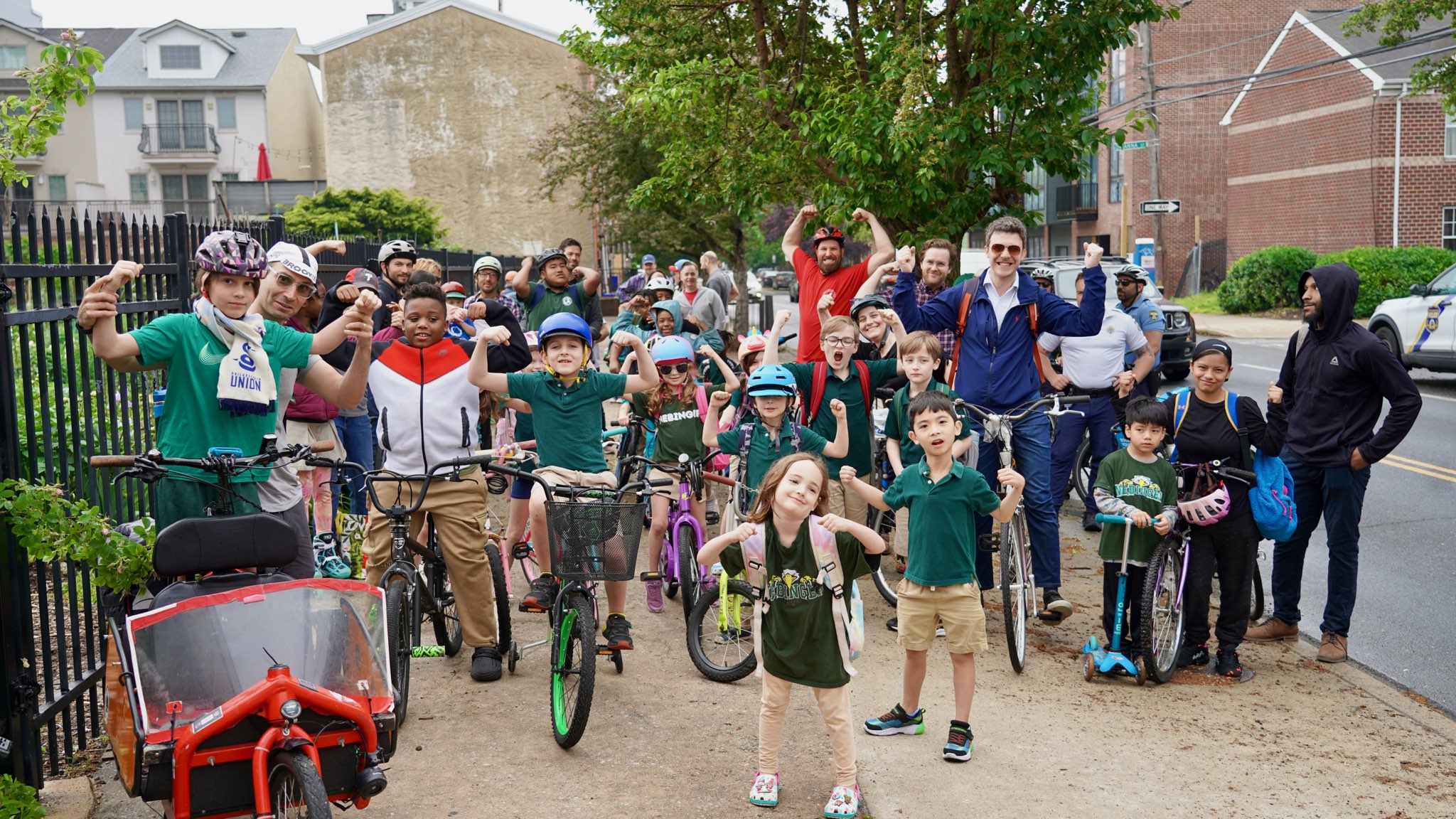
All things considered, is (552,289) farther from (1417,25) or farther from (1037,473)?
(1417,25)

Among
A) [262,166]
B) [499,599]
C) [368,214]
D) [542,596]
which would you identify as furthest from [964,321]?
[262,166]

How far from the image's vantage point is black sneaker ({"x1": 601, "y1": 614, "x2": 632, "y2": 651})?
20.1ft

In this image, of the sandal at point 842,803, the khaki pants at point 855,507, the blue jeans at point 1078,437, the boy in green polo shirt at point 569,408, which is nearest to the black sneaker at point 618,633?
the boy in green polo shirt at point 569,408

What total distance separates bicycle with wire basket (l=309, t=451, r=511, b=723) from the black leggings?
374cm

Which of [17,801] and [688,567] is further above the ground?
[688,567]

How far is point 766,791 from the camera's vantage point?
4.91 metres

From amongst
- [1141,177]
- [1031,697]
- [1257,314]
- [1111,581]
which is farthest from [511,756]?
[1141,177]

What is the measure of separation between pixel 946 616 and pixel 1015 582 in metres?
1.37

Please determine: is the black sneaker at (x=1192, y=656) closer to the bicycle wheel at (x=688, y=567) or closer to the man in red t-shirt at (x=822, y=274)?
the bicycle wheel at (x=688, y=567)

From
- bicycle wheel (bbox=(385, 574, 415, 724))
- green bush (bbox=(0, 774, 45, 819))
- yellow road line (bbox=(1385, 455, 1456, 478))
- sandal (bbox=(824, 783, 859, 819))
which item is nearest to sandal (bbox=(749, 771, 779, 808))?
sandal (bbox=(824, 783, 859, 819))

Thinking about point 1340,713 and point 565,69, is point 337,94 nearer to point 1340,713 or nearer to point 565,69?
point 565,69

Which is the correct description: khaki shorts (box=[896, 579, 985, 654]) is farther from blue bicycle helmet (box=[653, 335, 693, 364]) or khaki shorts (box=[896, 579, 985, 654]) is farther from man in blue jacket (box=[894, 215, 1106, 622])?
blue bicycle helmet (box=[653, 335, 693, 364])

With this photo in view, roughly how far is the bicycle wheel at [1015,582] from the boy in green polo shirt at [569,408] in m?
2.07

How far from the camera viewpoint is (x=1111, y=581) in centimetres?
667
